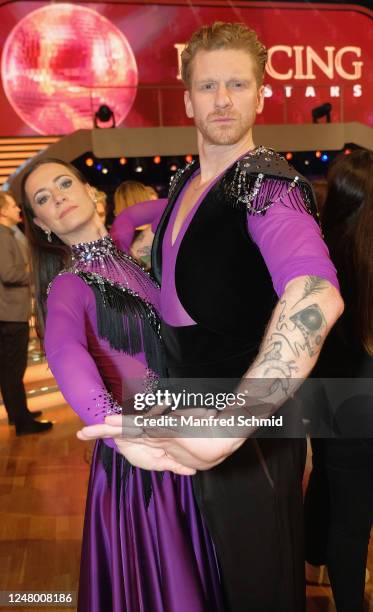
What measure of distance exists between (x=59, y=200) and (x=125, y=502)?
685mm

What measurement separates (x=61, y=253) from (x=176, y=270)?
52cm

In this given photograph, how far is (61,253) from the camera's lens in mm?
1567

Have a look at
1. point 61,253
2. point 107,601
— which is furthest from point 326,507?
point 61,253

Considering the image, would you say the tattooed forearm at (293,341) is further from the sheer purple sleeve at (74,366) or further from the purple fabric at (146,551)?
the purple fabric at (146,551)

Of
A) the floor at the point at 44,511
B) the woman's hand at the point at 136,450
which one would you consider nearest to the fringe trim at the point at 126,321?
the woman's hand at the point at 136,450

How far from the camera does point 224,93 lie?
1111 millimetres

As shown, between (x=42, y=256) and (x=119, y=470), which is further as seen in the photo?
(x=42, y=256)

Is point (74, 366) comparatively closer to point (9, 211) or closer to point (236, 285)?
point (236, 285)

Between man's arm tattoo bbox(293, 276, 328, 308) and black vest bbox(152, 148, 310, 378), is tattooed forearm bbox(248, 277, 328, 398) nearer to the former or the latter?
man's arm tattoo bbox(293, 276, 328, 308)

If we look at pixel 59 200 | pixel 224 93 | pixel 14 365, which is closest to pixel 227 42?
pixel 224 93

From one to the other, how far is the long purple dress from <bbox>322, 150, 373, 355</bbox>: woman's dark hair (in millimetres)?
505

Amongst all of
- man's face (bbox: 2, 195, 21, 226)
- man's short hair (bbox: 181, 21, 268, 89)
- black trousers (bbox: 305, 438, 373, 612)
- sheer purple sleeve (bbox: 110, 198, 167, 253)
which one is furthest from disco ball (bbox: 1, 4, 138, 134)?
man's short hair (bbox: 181, 21, 268, 89)

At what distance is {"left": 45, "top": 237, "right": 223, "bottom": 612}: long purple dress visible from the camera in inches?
49.6

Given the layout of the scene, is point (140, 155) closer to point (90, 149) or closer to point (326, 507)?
point (90, 149)
